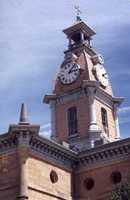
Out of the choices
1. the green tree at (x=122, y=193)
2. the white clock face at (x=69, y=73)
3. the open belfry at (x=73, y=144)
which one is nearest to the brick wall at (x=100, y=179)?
the open belfry at (x=73, y=144)

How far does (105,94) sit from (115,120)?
2.88 m

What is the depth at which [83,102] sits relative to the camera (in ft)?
166

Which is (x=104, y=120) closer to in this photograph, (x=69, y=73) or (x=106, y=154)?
(x=69, y=73)

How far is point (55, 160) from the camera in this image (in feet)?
137

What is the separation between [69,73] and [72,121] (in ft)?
17.3

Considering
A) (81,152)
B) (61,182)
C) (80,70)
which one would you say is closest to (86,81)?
(80,70)

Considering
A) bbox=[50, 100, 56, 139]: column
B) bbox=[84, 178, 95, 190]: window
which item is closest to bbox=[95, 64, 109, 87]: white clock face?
bbox=[50, 100, 56, 139]: column

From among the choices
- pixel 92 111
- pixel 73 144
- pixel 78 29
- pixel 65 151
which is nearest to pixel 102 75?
pixel 92 111

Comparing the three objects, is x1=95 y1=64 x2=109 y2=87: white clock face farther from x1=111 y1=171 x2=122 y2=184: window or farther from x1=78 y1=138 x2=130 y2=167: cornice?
x1=111 y1=171 x2=122 y2=184: window

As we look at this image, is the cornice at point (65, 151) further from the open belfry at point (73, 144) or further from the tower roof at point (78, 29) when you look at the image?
the tower roof at point (78, 29)

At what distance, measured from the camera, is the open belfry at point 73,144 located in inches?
1506

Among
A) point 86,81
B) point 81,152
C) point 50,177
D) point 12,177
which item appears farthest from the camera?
point 86,81

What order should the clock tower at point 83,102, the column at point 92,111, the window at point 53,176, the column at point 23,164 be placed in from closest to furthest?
the column at point 23,164, the window at point 53,176, the column at point 92,111, the clock tower at point 83,102

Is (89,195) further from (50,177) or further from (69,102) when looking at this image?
(69,102)
